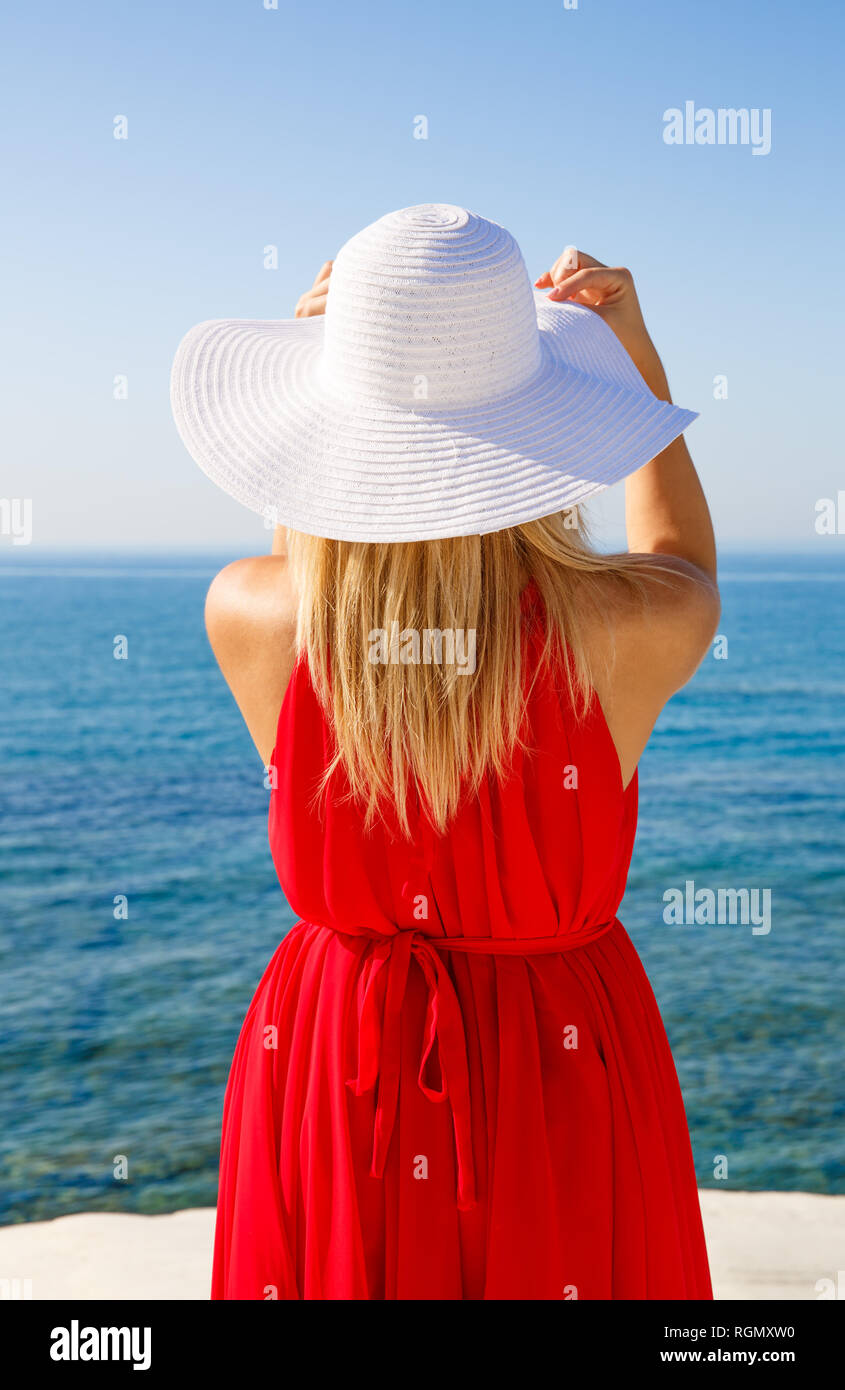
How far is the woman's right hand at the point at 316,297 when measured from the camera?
1775 millimetres

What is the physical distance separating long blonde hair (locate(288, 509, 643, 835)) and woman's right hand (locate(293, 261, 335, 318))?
1.72ft

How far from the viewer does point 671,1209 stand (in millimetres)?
1550

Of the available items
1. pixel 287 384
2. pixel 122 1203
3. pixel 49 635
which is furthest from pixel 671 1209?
pixel 49 635

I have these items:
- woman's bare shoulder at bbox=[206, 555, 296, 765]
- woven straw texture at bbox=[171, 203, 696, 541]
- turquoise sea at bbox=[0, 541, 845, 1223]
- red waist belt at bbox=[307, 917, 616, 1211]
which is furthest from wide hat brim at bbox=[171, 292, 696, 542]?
turquoise sea at bbox=[0, 541, 845, 1223]

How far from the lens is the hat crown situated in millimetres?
1375

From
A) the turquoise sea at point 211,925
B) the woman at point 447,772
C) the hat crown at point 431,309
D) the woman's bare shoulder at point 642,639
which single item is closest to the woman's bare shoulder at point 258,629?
the woman at point 447,772

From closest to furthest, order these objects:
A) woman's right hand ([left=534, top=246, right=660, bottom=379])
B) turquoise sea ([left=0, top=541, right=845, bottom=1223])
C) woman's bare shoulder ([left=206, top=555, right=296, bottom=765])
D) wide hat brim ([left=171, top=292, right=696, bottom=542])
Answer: wide hat brim ([left=171, top=292, right=696, bottom=542]) → woman's bare shoulder ([left=206, top=555, right=296, bottom=765]) → woman's right hand ([left=534, top=246, right=660, bottom=379]) → turquoise sea ([left=0, top=541, right=845, bottom=1223])

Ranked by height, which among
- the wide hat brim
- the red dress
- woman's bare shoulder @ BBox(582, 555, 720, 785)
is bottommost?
the red dress

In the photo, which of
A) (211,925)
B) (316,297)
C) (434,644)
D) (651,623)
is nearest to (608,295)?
(316,297)

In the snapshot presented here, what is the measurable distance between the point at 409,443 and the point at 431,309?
157 mm

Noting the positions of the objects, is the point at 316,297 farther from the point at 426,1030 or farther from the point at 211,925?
the point at 211,925

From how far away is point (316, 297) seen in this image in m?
1.79

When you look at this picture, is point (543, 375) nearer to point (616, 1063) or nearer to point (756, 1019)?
point (616, 1063)

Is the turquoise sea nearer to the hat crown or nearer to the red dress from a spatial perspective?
the red dress
